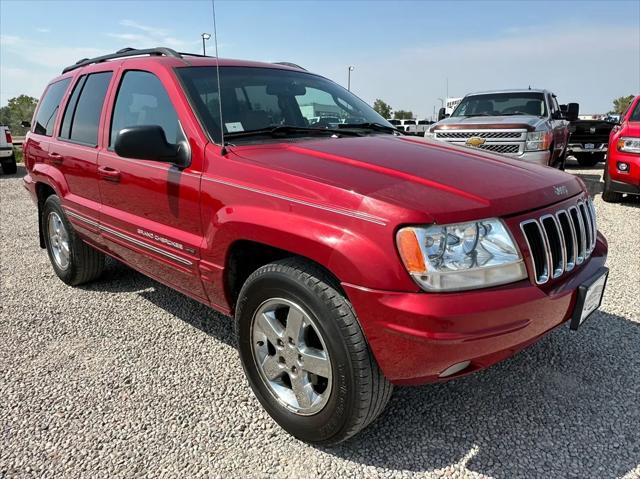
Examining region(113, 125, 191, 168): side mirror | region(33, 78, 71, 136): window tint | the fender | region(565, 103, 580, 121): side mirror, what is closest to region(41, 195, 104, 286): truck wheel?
region(33, 78, 71, 136): window tint

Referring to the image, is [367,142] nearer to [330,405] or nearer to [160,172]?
[160,172]

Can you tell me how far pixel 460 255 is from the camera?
6.18 ft

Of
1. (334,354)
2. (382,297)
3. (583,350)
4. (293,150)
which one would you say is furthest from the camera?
(583,350)

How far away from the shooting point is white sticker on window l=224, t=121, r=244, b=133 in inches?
107

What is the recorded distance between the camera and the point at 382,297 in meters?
1.87

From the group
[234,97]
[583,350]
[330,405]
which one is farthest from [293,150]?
[583,350]

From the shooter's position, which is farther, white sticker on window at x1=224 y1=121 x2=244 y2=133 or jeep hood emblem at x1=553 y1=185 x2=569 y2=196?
white sticker on window at x1=224 y1=121 x2=244 y2=133

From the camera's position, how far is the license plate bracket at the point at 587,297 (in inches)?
86.2

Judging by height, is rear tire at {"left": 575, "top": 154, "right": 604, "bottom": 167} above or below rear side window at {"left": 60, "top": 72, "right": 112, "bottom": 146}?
below

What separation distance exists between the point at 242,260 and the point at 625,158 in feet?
22.1

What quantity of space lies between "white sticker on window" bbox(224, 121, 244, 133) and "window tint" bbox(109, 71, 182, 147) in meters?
0.26

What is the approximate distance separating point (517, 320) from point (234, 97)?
1960 millimetres

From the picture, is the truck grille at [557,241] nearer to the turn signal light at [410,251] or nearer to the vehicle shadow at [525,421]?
the turn signal light at [410,251]

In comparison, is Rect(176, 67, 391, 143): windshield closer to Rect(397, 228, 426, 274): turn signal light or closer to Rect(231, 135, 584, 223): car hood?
Rect(231, 135, 584, 223): car hood
